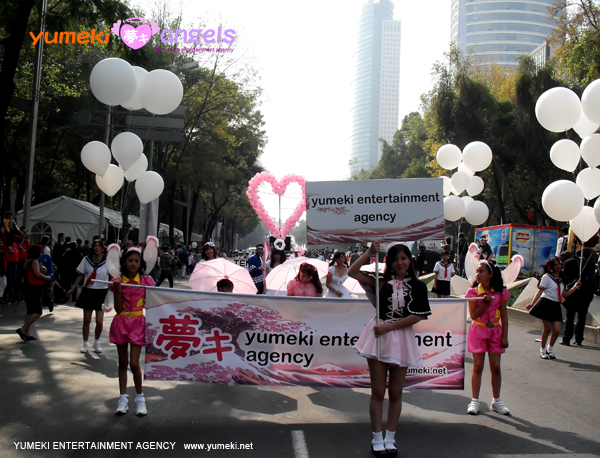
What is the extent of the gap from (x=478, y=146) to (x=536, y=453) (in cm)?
1251

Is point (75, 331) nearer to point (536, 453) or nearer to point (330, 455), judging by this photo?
point (330, 455)

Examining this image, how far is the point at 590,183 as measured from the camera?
12.9 metres

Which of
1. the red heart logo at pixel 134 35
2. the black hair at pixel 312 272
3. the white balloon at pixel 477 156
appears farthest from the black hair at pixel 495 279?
the white balloon at pixel 477 156

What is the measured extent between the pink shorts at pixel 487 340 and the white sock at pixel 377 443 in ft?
5.85

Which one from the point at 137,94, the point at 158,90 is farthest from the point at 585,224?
the point at 137,94

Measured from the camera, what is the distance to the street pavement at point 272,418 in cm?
494

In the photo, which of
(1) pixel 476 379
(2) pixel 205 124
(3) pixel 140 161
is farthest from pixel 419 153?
(1) pixel 476 379

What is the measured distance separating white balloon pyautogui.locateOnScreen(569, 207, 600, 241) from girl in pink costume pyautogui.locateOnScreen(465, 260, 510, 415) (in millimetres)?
7422

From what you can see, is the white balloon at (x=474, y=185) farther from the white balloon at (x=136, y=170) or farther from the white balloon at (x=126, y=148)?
the white balloon at (x=126, y=148)

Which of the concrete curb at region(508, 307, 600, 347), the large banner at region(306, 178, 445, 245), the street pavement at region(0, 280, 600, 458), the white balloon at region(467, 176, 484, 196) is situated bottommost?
the street pavement at region(0, 280, 600, 458)

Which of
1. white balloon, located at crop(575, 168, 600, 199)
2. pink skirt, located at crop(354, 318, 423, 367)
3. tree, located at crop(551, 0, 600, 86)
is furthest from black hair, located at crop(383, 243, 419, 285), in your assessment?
tree, located at crop(551, 0, 600, 86)

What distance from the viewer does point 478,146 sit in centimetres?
1631

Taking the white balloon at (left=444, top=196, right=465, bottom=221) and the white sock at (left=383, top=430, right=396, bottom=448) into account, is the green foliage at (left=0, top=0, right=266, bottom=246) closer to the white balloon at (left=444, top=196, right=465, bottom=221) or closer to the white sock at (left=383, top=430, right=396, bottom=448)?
the white balloon at (left=444, top=196, right=465, bottom=221)

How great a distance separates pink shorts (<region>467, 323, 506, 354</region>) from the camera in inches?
236
